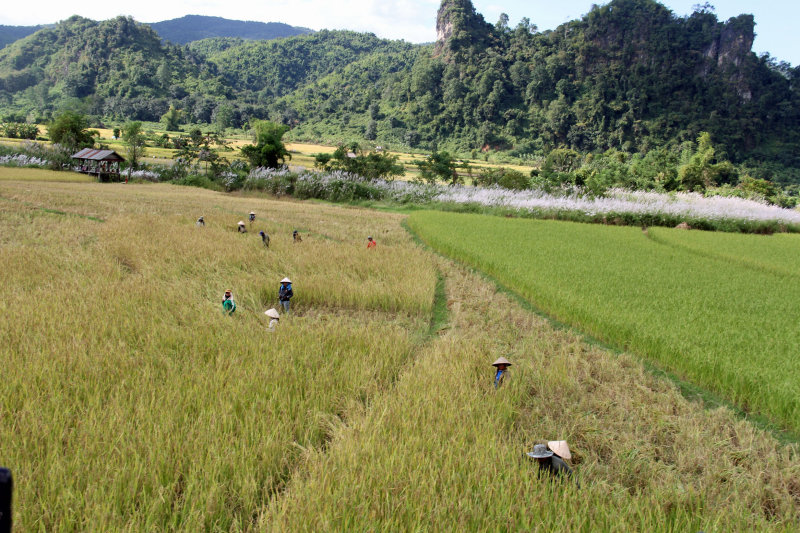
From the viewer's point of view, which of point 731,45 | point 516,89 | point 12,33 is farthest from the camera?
point 12,33

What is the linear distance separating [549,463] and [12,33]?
23875 cm

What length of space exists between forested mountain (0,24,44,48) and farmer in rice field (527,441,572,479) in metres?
217

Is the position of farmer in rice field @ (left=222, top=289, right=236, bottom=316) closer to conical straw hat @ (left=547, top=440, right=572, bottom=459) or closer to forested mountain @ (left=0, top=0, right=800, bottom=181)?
conical straw hat @ (left=547, top=440, right=572, bottom=459)

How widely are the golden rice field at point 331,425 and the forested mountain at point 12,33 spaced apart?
702 ft

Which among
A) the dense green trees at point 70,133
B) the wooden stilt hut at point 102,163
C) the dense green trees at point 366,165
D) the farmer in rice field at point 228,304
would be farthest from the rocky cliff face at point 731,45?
the farmer in rice field at point 228,304

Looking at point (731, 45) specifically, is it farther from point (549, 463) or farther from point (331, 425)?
point (331, 425)

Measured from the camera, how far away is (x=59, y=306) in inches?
166

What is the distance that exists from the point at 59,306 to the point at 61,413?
2.20m

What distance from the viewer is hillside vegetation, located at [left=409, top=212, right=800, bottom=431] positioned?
3604 mm

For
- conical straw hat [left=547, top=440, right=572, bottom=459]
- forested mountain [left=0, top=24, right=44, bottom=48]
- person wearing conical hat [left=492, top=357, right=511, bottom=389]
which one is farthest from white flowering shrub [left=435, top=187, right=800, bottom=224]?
forested mountain [left=0, top=24, right=44, bottom=48]

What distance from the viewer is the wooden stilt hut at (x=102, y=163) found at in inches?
1050

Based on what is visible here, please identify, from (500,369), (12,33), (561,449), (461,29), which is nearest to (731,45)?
(461,29)

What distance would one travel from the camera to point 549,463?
2.30 meters

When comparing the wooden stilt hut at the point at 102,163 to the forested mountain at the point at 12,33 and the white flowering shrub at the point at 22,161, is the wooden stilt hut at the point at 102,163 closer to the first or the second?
the white flowering shrub at the point at 22,161
